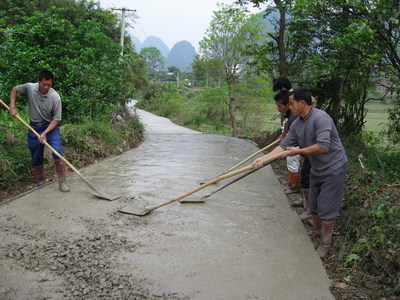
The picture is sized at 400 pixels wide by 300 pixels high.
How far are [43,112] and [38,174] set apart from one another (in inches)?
39.5

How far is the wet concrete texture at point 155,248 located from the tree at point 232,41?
56.1ft

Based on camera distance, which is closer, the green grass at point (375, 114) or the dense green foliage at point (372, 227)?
the dense green foliage at point (372, 227)

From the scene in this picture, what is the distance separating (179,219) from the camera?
4371 mm

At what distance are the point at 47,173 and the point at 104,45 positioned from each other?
18.2 feet

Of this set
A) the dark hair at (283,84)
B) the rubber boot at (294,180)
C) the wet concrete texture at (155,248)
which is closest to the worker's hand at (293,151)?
the wet concrete texture at (155,248)

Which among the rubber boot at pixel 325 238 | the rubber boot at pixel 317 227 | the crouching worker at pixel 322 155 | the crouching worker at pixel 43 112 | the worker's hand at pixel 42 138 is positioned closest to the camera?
the crouching worker at pixel 322 155

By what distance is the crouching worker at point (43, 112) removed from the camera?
4.92 m

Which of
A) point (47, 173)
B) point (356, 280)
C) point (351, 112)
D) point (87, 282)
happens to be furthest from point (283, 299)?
Result: point (351, 112)

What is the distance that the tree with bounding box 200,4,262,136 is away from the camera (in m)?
21.0

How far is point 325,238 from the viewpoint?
3596mm

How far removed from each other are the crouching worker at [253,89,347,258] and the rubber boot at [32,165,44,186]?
11.6 feet

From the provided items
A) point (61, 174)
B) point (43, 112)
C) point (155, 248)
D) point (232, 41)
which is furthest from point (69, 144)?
point (232, 41)

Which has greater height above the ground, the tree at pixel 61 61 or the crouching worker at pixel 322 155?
the tree at pixel 61 61

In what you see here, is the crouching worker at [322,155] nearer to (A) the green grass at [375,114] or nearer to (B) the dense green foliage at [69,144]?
(B) the dense green foliage at [69,144]
